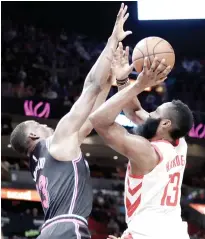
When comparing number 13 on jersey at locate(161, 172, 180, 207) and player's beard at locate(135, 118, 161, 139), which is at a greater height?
player's beard at locate(135, 118, 161, 139)

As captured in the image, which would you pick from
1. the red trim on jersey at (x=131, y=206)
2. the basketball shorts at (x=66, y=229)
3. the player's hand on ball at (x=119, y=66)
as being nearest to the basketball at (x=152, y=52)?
the player's hand on ball at (x=119, y=66)

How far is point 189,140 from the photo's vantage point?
58.7 feet

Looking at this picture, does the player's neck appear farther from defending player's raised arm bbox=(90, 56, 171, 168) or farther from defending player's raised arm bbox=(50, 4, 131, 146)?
defending player's raised arm bbox=(50, 4, 131, 146)

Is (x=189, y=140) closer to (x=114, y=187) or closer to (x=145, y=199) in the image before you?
(x=114, y=187)

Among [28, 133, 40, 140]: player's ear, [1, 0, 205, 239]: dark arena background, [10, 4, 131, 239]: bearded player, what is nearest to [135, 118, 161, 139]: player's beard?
[10, 4, 131, 239]: bearded player

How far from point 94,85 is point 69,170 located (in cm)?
63

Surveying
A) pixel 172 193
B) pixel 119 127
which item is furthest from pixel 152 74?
pixel 172 193

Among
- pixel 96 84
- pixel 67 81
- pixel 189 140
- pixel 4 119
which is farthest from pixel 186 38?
pixel 96 84

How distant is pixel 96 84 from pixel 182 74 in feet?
45.5

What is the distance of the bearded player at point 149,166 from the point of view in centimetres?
402

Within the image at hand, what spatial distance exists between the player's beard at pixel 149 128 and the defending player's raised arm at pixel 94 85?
40 cm

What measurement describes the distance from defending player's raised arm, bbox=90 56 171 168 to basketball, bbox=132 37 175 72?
0.92ft

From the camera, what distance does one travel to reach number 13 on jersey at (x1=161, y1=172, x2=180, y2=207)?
4.11 metres

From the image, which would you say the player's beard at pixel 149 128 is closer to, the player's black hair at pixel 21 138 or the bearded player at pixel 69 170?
the bearded player at pixel 69 170
